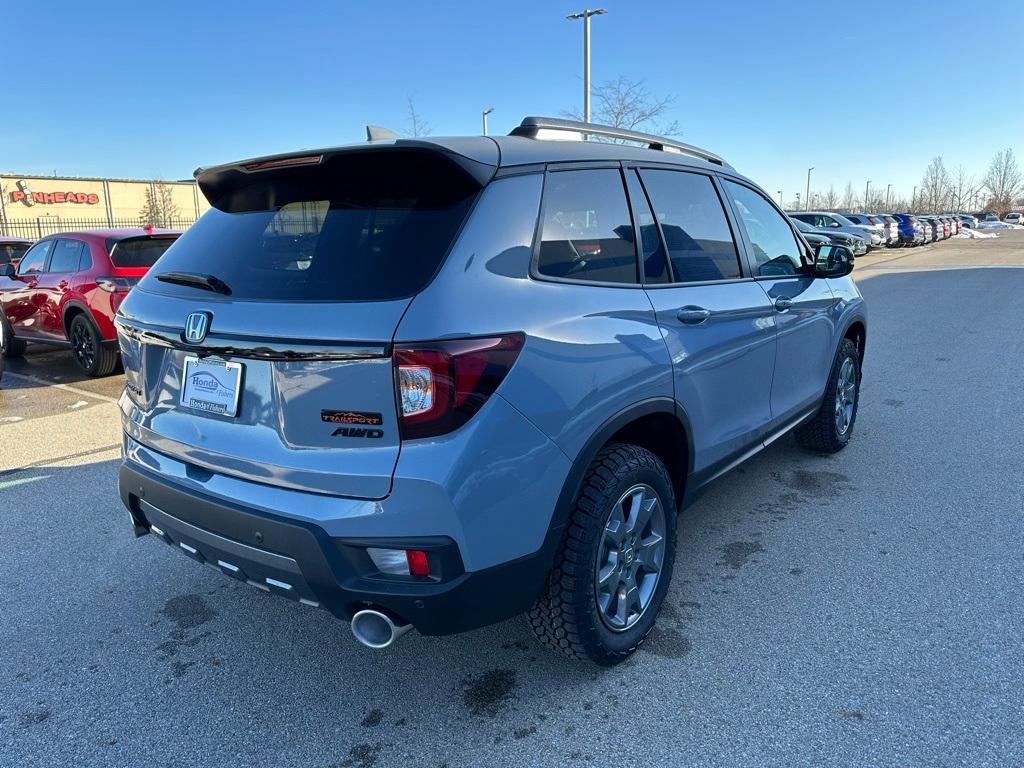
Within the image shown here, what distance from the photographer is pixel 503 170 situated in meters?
2.27

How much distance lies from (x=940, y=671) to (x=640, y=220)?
1.97m

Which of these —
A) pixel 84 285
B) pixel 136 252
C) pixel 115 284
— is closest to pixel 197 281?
pixel 115 284

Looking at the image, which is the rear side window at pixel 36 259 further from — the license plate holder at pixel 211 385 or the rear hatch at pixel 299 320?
the license plate holder at pixel 211 385

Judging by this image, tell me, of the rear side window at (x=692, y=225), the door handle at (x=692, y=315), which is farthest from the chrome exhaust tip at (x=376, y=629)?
the rear side window at (x=692, y=225)

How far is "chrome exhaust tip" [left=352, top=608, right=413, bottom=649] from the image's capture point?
2.09 metres

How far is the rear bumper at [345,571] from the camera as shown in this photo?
202cm

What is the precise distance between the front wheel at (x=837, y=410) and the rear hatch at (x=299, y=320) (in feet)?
10.5

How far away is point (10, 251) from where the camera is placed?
1171 centimetres

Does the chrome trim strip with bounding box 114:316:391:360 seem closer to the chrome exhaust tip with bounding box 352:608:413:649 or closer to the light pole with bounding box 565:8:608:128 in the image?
the chrome exhaust tip with bounding box 352:608:413:649

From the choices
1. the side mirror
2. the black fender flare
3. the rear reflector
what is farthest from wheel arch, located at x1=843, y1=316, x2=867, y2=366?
the rear reflector

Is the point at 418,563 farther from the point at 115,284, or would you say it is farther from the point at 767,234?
the point at 115,284

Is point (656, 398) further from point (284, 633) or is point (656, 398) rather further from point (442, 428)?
point (284, 633)

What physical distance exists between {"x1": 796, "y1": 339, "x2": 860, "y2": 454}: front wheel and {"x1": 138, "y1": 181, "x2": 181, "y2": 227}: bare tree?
54398 mm

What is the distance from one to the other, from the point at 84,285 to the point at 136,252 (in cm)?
63
